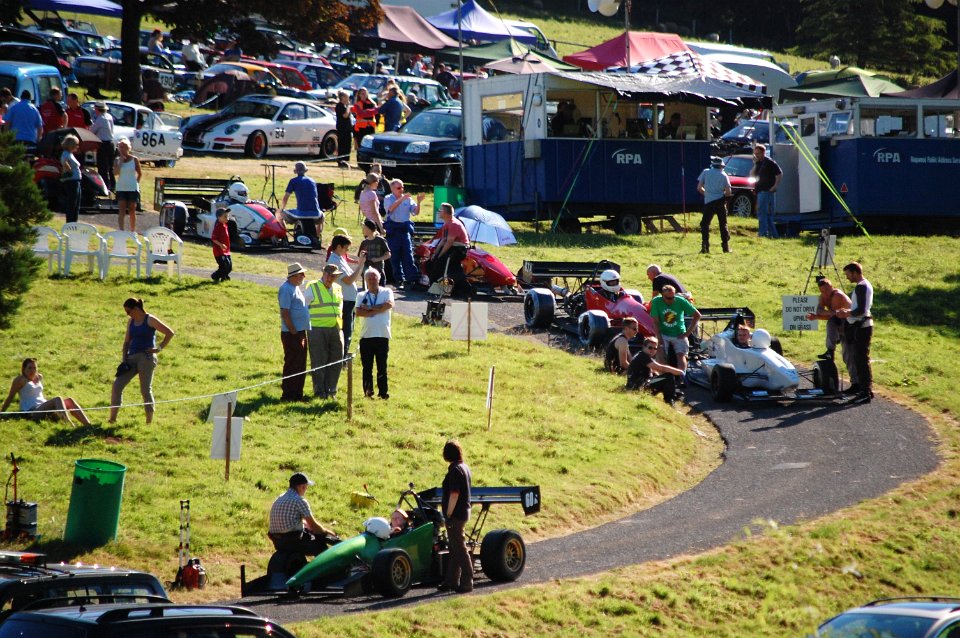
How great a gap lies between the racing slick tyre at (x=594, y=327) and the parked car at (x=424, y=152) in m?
12.7

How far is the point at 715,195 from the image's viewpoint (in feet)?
93.7

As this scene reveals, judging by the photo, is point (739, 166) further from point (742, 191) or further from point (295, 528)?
point (295, 528)

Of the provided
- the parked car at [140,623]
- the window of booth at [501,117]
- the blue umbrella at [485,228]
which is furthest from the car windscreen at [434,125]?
the parked car at [140,623]

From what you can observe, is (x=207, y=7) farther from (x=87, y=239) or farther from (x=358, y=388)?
(x=358, y=388)

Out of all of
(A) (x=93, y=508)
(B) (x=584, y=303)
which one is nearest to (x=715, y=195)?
(B) (x=584, y=303)

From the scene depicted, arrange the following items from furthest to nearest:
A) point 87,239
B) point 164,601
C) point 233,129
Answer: point 233,129 → point 87,239 → point 164,601

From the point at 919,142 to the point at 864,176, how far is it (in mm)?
1927

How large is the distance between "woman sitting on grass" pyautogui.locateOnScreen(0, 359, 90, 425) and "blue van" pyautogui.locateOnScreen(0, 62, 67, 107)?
18.0 meters

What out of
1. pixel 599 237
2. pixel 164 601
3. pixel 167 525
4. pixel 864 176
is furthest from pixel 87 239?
pixel 864 176

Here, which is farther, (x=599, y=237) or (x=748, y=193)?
(x=748, y=193)

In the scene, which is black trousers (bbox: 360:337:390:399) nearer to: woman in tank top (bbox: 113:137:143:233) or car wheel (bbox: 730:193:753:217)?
woman in tank top (bbox: 113:137:143:233)

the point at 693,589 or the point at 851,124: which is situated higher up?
the point at 851,124

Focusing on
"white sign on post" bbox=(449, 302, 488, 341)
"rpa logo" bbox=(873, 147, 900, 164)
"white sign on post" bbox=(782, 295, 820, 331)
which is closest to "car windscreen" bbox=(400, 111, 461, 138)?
"rpa logo" bbox=(873, 147, 900, 164)

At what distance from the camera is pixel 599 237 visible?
1236 inches
